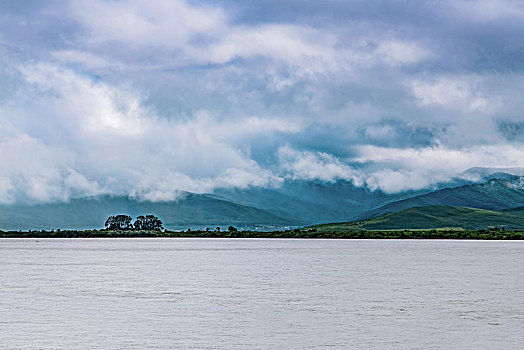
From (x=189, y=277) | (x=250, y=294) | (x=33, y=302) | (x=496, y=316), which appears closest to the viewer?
(x=496, y=316)

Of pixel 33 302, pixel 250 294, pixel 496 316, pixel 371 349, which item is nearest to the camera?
pixel 371 349

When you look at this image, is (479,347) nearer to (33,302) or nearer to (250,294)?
(250,294)

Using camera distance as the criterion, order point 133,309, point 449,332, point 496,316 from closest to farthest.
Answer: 1. point 449,332
2. point 496,316
3. point 133,309

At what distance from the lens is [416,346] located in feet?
135

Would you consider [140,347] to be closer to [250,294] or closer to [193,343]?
[193,343]

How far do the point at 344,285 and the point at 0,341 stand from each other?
44.9 m

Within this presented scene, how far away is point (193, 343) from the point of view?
4197 centimetres

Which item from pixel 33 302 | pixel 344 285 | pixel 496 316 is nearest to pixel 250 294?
pixel 344 285

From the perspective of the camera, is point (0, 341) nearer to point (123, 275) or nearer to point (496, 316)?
point (496, 316)

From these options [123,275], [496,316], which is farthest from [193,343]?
[123,275]

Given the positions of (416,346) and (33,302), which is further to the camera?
(33,302)

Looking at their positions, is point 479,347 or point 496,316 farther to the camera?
point 496,316

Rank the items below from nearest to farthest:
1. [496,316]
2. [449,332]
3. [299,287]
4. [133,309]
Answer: [449,332] < [496,316] < [133,309] < [299,287]

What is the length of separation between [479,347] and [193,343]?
16.8 m
